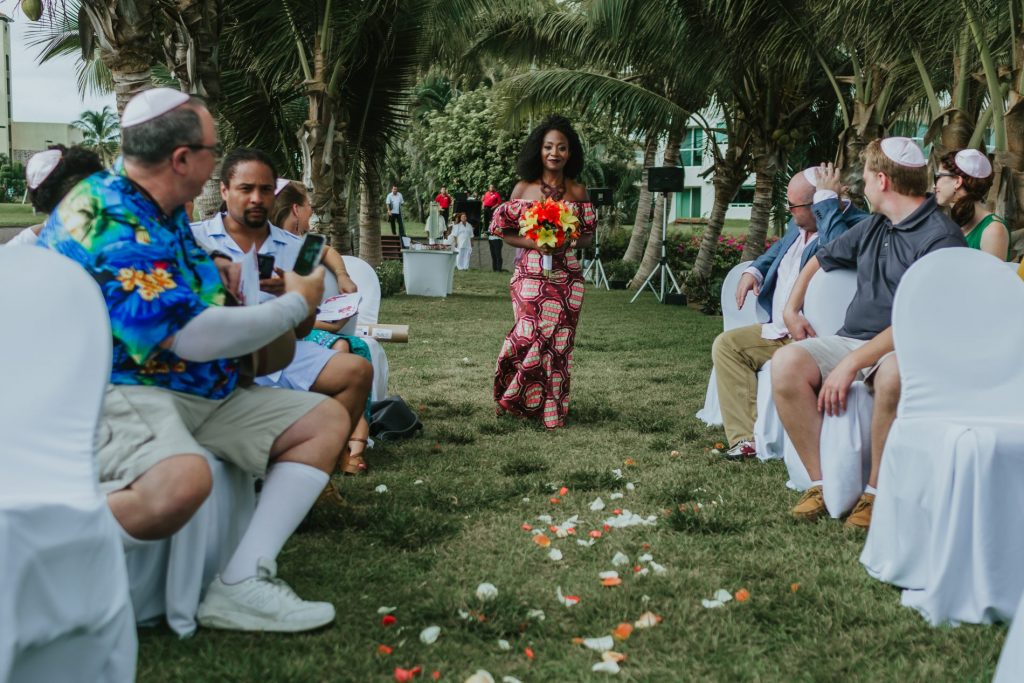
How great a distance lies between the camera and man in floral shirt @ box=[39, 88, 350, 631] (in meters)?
2.91

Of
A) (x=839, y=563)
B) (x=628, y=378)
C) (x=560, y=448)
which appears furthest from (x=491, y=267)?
(x=839, y=563)

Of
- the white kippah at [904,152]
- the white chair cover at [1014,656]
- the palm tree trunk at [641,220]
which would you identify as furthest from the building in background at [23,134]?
the white chair cover at [1014,656]

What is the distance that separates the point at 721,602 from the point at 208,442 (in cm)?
196

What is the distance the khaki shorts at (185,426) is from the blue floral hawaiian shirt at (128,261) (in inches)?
4.9

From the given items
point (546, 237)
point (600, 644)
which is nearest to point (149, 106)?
point (600, 644)

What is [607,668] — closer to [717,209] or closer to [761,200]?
[761,200]

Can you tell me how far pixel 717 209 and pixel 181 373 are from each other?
14.7 meters

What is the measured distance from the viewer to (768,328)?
6.06m

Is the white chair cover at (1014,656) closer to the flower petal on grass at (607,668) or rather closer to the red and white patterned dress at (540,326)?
the flower petal on grass at (607,668)

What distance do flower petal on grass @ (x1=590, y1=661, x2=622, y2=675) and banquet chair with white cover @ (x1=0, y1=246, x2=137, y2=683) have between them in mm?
1354

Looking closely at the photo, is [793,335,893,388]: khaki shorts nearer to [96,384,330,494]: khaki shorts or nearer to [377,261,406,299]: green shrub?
[96,384,330,494]: khaki shorts

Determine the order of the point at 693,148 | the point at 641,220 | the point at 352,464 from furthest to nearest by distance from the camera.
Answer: the point at 693,148 → the point at 641,220 → the point at 352,464

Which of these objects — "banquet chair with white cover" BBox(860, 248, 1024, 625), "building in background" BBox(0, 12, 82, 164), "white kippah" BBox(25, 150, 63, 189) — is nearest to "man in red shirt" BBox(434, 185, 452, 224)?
"white kippah" BBox(25, 150, 63, 189)

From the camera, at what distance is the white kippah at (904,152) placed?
4520 millimetres
